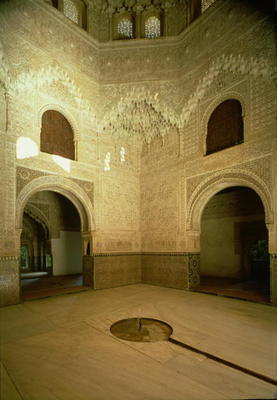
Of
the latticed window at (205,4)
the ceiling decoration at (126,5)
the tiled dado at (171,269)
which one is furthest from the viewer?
the ceiling decoration at (126,5)

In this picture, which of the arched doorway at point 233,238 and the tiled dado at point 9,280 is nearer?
the tiled dado at point 9,280

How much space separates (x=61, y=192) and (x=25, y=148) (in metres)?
1.59

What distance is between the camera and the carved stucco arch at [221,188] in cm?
548

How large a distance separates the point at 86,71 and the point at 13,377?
304 inches

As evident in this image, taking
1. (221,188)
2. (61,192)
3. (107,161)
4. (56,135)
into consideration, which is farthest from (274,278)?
(56,135)

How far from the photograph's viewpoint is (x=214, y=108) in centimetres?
684

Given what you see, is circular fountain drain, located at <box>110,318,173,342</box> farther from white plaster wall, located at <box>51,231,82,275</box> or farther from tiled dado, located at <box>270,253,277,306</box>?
white plaster wall, located at <box>51,231,82,275</box>

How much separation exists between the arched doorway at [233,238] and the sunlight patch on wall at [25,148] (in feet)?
21.5

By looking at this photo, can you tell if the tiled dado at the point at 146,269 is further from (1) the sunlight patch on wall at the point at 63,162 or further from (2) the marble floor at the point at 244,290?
(1) the sunlight patch on wall at the point at 63,162

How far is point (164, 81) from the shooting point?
7.71 m

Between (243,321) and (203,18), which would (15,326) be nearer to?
(243,321)

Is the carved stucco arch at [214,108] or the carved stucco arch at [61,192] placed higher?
the carved stucco arch at [214,108]

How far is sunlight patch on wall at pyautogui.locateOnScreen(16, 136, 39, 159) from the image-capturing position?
599cm

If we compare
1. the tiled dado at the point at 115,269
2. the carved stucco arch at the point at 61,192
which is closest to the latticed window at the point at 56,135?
the carved stucco arch at the point at 61,192
